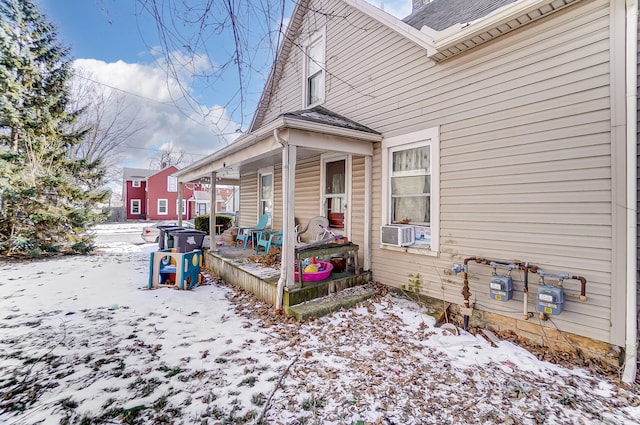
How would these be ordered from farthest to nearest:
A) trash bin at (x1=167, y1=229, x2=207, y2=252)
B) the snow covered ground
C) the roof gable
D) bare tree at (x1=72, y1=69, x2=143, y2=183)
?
bare tree at (x1=72, y1=69, x2=143, y2=183), trash bin at (x1=167, y1=229, x2=207, y2=252), the roof gable, the snow covered ground

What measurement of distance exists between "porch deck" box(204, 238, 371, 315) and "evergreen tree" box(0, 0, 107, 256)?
6.67 meters

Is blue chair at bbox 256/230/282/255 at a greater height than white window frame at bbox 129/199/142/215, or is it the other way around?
white window frame at bbox 129/199/142/215

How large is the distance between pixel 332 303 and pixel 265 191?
17.6ft

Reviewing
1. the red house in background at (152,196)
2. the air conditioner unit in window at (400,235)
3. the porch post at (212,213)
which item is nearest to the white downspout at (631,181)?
the air conditioner unit in window at (400,235)

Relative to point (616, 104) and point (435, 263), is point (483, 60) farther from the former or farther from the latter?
point (435, 263)

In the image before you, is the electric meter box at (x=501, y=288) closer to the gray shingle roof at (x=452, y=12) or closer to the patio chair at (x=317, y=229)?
the patio chair at (x=317, y=229)

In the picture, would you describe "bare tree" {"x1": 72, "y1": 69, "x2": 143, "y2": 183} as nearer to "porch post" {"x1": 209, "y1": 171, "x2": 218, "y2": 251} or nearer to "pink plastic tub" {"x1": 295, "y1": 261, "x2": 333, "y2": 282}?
"porch post" {"x1": 209, "y1": 171, "x2": 218, "y2": 251}

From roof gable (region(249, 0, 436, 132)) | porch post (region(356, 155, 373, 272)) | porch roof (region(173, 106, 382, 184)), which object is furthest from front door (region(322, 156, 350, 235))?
roof gable (region(249, 0, 436, 132))

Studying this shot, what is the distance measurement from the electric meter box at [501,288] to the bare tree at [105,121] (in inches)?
636

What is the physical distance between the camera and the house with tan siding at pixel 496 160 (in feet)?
9.25

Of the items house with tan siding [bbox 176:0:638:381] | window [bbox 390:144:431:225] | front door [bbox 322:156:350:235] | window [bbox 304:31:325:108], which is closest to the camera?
house with tan siding [bbox 176:0:638:381]

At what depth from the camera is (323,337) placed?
3504mm

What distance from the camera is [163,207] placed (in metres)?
28.3

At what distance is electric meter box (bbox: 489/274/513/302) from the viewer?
11.0 ft
